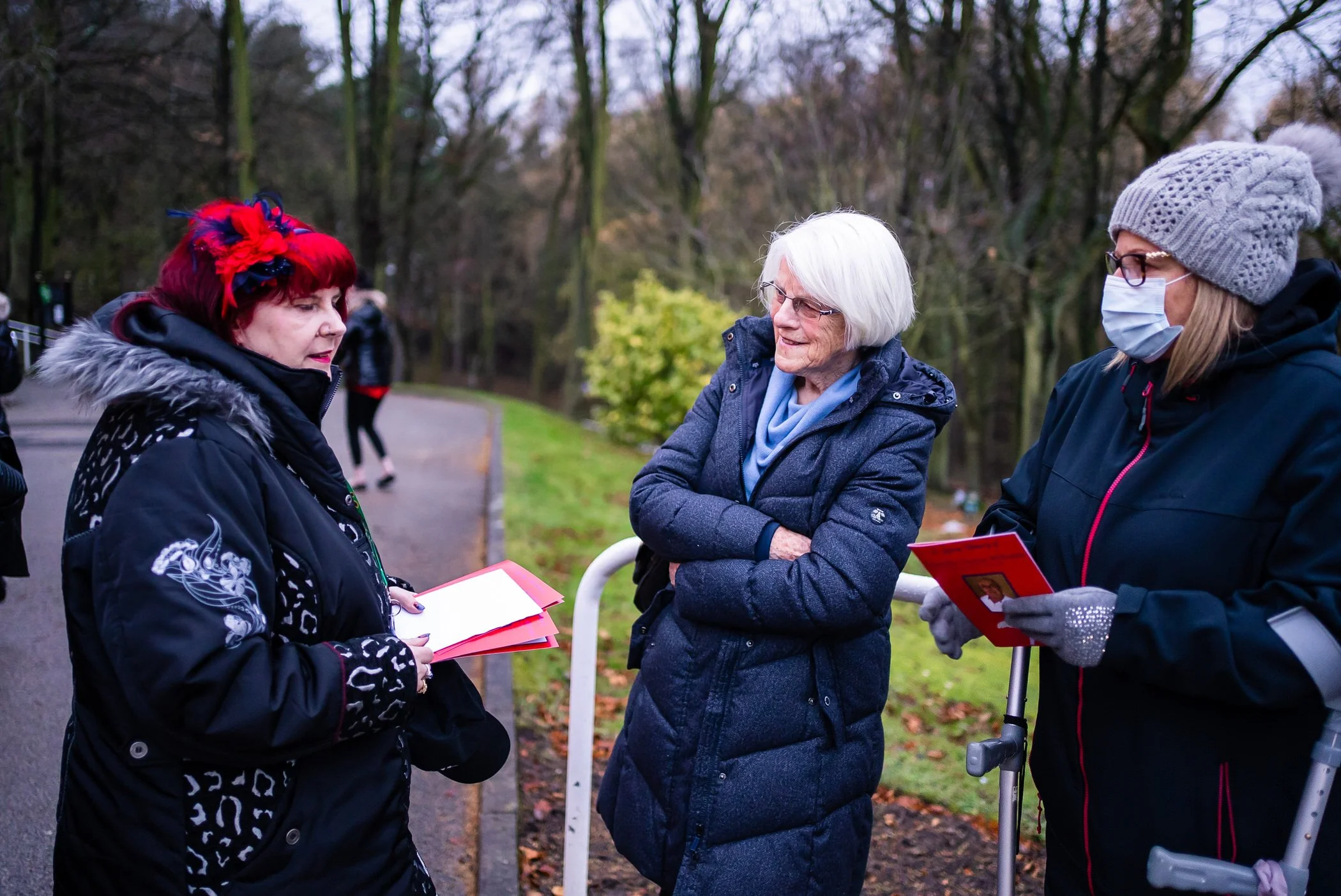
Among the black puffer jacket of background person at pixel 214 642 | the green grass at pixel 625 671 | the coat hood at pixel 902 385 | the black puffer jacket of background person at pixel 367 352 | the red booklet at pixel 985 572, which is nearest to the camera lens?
the black puffer jacket of background person at pixel 214 642

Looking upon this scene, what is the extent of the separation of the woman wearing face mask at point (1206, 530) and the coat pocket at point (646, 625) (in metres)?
0.79

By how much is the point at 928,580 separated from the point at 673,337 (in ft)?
44.4

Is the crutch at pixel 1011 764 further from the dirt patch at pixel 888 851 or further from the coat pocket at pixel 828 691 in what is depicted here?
the dirt patch at pixel 888 851

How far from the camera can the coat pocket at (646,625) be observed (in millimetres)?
2475

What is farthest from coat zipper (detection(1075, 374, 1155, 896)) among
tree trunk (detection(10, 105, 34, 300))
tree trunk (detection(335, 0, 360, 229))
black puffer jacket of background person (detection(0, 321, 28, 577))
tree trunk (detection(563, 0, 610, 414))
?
tree trunk (detection(335, 0, 360, 229))

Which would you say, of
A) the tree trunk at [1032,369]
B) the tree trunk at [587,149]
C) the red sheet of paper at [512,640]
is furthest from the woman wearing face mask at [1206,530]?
the tree trunk at [587,149]

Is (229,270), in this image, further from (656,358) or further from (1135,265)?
(656,358)

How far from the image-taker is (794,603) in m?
2.21

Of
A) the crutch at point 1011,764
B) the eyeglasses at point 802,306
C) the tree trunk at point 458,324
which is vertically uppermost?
the eyeglasses at point 802,306

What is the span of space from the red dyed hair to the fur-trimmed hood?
0.09 m

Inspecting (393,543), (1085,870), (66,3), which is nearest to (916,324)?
(393,543)

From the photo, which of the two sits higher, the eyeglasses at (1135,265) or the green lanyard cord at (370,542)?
the eyeglasses at (1135,265)

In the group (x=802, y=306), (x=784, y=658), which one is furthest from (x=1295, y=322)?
(x=784, y=658)

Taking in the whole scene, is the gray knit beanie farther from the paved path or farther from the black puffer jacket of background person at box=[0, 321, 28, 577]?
the black puffer jacket of background person at box=[0, 321, 28, 577]
